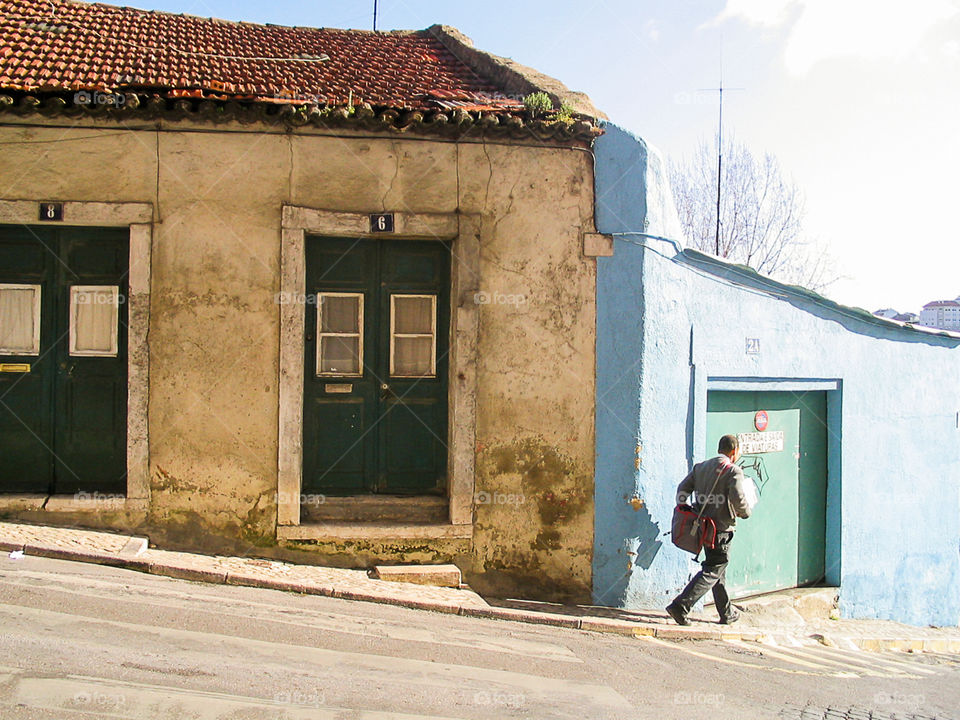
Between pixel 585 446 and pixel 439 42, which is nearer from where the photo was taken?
pixel 585 446

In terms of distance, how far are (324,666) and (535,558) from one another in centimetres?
272

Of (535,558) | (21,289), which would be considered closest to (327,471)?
(535,558)

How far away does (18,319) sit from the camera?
626 centimetres

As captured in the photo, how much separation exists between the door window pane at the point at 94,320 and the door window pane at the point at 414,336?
7.59 ft

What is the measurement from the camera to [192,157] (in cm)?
616

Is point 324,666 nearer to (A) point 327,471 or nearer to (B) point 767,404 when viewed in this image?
(A) point 327,471

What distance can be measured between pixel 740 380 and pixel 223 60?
245 inches

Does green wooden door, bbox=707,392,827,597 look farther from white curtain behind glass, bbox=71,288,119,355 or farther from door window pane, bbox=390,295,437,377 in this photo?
white curtain behind glass, bbox=71,288,119,355

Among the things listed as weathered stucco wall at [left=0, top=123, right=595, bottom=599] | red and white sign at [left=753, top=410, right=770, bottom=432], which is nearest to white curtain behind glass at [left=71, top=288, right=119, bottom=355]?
weathered stucco wall at [left=0, top=123, right=595, bottom=599]

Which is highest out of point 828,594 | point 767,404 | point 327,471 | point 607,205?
point 607,205

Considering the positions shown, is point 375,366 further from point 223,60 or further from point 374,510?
point 223,60

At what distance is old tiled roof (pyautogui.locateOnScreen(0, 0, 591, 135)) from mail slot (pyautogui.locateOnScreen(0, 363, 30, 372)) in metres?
2.05

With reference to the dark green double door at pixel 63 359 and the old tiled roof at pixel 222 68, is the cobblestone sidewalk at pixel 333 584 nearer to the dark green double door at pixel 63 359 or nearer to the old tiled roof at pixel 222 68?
the dark green double door at pixel 63 359

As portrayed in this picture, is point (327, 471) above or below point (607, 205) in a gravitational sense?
below
